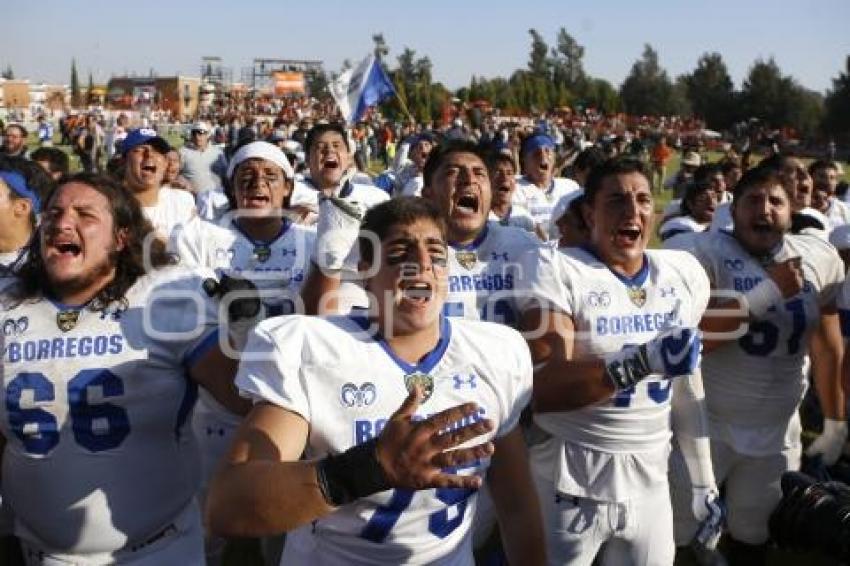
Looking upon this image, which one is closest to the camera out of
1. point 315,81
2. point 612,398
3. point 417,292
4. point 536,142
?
point 417,292

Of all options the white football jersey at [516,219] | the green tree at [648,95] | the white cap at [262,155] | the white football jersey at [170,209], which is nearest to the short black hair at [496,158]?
the white football jersey at [516,219]

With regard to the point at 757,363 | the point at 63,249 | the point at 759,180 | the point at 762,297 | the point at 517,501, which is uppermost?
the point at 759,180

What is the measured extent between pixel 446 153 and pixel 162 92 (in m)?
93.1

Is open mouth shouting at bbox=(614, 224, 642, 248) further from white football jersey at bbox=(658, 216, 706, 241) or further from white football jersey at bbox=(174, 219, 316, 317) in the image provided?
white football jersey at bbox=(658, 216, 706, 241)

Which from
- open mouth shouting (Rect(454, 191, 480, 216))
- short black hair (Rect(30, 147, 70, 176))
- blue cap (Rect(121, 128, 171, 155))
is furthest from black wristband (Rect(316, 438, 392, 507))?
short black hair (Rect(30, 147, 70, 176))

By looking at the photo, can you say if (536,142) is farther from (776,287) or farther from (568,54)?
(568,54)

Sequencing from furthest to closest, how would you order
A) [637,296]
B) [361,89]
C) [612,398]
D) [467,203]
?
[361,89] < [467,203] < [637,296] < [612,398]

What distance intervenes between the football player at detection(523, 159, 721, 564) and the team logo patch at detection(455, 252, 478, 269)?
30.4 inches

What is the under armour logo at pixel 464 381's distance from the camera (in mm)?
2443

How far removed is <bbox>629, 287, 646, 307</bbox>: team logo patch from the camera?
355 centimetres

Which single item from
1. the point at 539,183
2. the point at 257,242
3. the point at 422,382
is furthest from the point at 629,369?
the point at 539,183

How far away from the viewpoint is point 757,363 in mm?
4305

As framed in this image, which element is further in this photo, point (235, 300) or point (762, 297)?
point (762, 297)

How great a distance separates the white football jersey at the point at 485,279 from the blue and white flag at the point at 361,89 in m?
9.54
